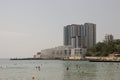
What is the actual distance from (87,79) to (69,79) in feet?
8.92

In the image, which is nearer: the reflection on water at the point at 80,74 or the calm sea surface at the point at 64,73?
the reflection on water at the point at 80,74

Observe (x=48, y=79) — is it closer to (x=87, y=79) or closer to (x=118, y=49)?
(x=87, y=79)

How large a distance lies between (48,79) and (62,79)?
6.99 ft

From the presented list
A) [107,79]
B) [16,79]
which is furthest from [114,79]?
Result: [16,79]

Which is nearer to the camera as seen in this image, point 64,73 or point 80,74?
point 80,74

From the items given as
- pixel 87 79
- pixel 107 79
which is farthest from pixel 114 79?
pixel 87 79

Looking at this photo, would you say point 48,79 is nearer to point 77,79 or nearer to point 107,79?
point 77,79

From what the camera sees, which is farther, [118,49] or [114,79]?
[118,49]

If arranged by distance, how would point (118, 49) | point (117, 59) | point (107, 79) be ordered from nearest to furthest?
point (107, 79)
point (117, 59)
point (118, 49)

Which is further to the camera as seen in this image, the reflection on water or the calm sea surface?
the calm sea surface

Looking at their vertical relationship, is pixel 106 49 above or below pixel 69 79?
above

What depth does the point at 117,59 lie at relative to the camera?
159250 millimetres

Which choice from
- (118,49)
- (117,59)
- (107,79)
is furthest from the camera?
(118,49)

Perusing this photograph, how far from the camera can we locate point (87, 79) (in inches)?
1751
